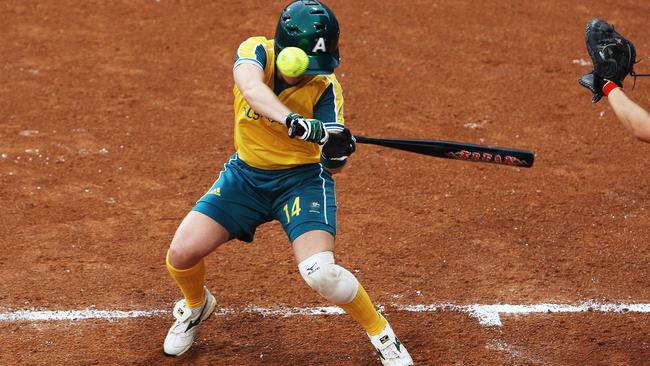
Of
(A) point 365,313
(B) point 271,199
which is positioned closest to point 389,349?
(A) point 365,313

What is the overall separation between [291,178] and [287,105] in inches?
18.0

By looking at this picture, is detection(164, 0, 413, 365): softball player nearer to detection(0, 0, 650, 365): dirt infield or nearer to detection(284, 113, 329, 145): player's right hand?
detection(284, 113, 329, 145): player's right hand

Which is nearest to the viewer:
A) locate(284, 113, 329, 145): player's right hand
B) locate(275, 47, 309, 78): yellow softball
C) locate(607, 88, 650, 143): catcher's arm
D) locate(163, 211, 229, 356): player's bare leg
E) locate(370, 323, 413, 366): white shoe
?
locate(284, 113, 329, 145): player's right hand

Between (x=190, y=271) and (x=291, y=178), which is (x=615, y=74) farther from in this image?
(x=190, y=271)

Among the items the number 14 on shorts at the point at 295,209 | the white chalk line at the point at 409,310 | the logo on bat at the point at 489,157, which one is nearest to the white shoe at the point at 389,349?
the white chalk line at the point at 409,310

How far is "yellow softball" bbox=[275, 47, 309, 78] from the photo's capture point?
5.42 metres

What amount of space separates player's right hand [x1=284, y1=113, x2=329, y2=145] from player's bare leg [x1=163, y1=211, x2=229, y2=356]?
89 cm

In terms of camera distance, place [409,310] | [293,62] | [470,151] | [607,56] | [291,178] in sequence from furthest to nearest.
→ [409,310]
[470,151]
[291,178]
[607,56]
[293,62]

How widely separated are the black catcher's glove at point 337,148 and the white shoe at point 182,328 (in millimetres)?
1408

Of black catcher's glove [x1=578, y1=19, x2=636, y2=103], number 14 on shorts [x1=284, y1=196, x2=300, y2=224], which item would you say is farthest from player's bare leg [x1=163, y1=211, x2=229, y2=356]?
black catcher's glove [x1=578, y1=19, x2=636, y2=103]

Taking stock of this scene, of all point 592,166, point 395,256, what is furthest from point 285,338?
point 592,166

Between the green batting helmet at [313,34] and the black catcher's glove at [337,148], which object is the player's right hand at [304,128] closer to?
the black catcher's glove at [337,148]

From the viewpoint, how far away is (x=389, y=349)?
→ 591 centimetres

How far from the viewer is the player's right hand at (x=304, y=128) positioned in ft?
17.4
